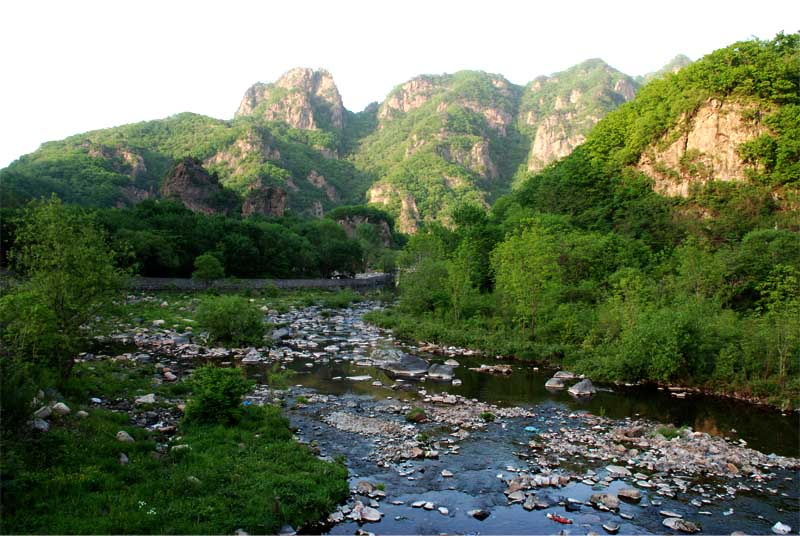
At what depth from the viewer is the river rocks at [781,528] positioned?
1126 centimetres

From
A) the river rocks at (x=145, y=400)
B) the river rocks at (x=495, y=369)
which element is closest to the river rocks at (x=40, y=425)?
→ the river rocks at (x=145, y=400)

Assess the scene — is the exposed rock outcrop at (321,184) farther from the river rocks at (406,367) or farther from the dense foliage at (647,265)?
the river rocks at (406,367)

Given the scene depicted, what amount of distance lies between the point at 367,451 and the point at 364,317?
99.7 feet

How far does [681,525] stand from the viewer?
11180 mm

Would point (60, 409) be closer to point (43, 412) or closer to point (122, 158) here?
point (43, 412)

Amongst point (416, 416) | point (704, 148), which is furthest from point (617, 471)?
point (704, 148)

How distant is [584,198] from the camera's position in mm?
56812

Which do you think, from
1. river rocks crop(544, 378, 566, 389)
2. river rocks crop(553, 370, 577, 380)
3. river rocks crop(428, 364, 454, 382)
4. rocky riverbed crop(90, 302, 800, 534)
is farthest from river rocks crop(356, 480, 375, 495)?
river rocks crop(553, 370, 577, 380)

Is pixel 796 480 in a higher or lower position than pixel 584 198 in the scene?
lower

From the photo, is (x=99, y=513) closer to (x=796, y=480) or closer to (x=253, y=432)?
(x=253, y=432)

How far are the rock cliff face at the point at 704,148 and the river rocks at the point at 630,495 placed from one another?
44357 mm

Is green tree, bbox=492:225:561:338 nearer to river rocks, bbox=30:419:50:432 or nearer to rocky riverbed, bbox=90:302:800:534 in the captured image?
rocky riverbed, bbox=90:302:800:534

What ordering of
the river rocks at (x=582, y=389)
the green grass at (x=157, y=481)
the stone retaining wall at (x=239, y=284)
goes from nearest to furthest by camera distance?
the green grass at (x=157, y=481), the river rocks at (x=582, y=389), the stone retaining wall at (x=239, y=284)

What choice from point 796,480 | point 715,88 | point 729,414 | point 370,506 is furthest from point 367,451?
point 715,88
